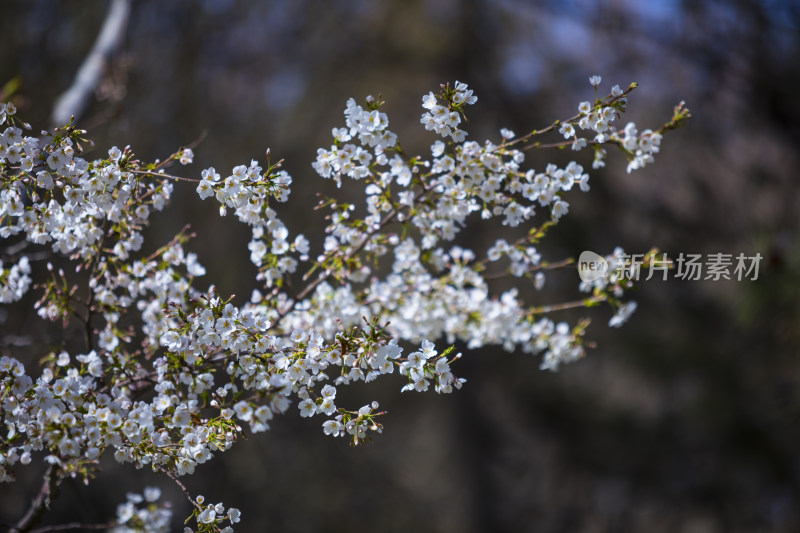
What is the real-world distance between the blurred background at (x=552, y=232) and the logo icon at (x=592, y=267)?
1899 millimetres

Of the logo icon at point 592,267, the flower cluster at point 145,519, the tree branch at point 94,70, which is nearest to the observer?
the flower cluster at point 145,519

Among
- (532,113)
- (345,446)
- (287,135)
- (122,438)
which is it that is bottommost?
(122,438)

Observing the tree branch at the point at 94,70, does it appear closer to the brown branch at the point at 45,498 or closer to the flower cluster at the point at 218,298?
the flower cluster at the point at 218,298

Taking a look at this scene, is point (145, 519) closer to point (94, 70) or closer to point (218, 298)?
point (218, 298)

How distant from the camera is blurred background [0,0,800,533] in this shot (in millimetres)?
3842

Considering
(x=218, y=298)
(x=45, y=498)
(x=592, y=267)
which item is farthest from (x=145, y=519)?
(x=592, y=267)

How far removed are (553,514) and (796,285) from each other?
3.91m

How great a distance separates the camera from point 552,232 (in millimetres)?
5047

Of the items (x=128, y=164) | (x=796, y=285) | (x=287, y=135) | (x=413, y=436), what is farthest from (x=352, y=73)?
(x=128, y=164)

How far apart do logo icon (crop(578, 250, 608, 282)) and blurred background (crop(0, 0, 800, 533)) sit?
74.7 inches

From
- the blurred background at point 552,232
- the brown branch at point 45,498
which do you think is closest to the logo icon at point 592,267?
the brown branch at point 45,498

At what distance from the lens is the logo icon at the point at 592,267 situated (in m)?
1.80

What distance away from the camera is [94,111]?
3.10 metres

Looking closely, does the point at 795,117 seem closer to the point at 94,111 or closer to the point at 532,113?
the point at 532,113
